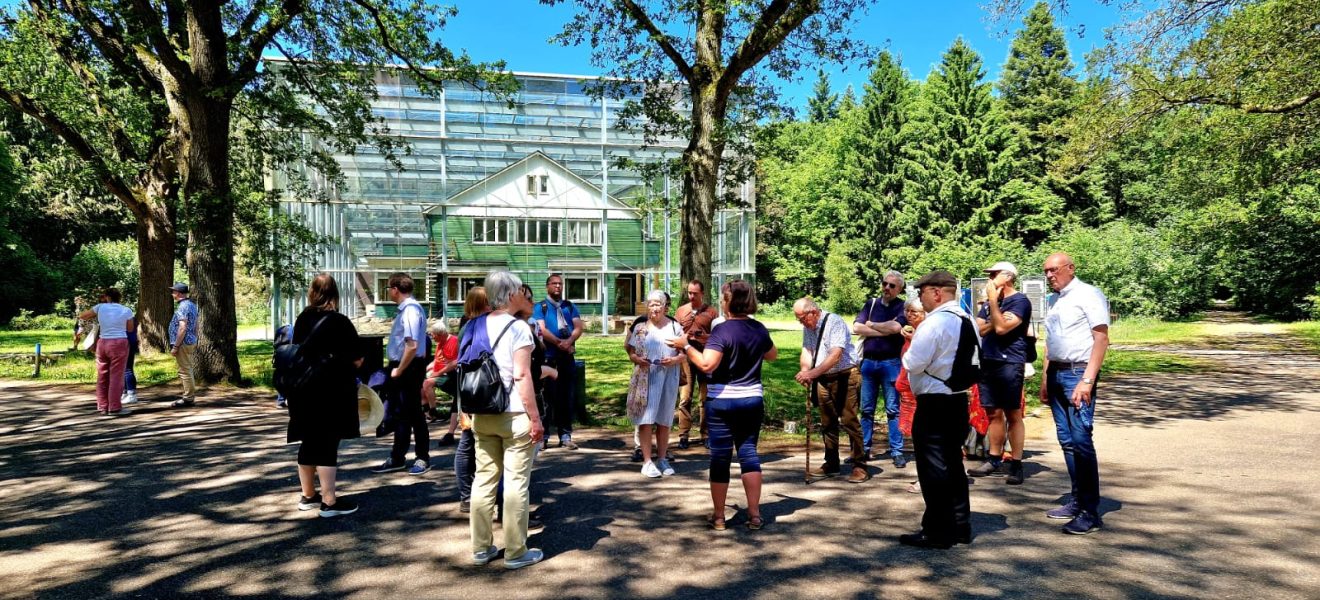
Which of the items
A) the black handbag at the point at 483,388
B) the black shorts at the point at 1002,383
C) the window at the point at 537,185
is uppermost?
the window at the point at 537,185

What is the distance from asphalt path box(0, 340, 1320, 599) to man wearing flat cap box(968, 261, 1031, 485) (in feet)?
1.54

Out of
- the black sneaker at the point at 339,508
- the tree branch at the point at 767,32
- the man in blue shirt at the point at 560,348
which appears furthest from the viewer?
the tree branch at the point at 767,32

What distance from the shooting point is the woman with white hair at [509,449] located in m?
4.40

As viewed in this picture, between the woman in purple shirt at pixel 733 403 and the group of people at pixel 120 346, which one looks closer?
the woman in purple shirt at pixel 733 403

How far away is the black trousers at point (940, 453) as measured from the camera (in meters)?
4.72

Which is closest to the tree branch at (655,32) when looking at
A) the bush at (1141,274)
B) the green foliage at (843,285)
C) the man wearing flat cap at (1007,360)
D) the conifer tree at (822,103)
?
the man wearing flat cap at (1007,360)

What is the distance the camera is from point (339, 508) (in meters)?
5.48

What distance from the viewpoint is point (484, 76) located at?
1398 centimetres

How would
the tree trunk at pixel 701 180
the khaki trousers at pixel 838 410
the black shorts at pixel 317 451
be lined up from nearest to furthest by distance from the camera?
the black shorts at pixel 317 451 < the khaki trousers at pixel 838 410 < the tree trunk at pixel 701 180

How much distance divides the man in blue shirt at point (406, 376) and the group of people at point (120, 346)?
562cm

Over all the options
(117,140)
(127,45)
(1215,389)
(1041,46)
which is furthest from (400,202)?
(1041,46)

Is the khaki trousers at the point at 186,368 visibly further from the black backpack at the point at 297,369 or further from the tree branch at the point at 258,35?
the black backpack at the point at 297,369

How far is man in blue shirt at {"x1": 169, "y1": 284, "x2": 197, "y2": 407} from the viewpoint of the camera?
10695mm

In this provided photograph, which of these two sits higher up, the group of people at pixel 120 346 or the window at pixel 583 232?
the window at pixel 583 232
